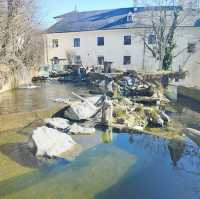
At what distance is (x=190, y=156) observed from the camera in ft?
32.1

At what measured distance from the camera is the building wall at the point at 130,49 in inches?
1204

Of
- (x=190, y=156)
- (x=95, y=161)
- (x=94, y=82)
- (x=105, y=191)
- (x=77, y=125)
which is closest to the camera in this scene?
(x=105, y=191)

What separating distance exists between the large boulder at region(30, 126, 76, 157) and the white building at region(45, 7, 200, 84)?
1979 cm

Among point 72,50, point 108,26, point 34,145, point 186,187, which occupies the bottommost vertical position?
point 186,187

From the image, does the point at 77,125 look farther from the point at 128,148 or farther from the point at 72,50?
the point at 72,50

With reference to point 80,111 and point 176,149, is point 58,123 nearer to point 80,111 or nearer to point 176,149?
point 80,111

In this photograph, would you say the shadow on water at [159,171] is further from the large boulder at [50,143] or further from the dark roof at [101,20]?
the dark roof at [101,20]

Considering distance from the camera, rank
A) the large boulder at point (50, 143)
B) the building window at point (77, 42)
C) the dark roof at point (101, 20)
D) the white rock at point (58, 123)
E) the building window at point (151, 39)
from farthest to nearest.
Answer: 1. the building window at point (77, 42)
2. the dark roof at point (101, 20)
3. the building window at point (151, 39)
4. the white rock at point (58, 123)
5. the large boulder at point (50, 143)

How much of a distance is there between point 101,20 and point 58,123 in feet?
78.6

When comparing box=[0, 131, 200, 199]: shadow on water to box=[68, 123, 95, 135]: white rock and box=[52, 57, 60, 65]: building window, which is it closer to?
box=[68, 123, 95, 135]: white rock

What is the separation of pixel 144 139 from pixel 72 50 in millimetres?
24798

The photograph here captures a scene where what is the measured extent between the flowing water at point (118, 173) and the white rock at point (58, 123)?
1.70m

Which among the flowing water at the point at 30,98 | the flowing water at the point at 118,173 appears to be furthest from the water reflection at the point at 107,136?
the flowing water at the point at 30,98

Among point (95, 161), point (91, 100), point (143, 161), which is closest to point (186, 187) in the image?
point (143, 161)
